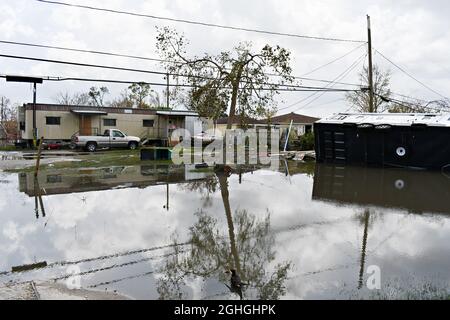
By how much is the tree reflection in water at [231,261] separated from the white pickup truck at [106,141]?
21.4m

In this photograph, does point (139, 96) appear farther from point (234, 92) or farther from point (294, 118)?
point (234, 92)

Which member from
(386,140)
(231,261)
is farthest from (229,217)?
(386,140)

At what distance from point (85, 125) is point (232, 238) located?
2733 centimetres

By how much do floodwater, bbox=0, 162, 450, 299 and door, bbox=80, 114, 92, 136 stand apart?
62.1 ft

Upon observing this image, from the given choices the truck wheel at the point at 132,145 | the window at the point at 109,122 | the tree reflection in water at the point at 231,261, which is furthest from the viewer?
the window at the point at 109,122

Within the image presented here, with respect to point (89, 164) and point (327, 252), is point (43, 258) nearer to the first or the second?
point (327, 252)

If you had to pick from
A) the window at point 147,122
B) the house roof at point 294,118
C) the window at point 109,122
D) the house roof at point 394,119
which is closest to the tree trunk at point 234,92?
the house roof at point 394,119

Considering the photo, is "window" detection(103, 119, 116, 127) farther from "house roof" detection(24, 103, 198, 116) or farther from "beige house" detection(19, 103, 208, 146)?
"house roof" detection(24, 103, 198, 116)

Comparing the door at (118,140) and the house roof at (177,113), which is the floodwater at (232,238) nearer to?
the door at (118,140)

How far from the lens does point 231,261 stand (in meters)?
6.05

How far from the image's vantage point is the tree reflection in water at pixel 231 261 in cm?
506

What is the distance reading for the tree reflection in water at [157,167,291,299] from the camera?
5062 millimetres
